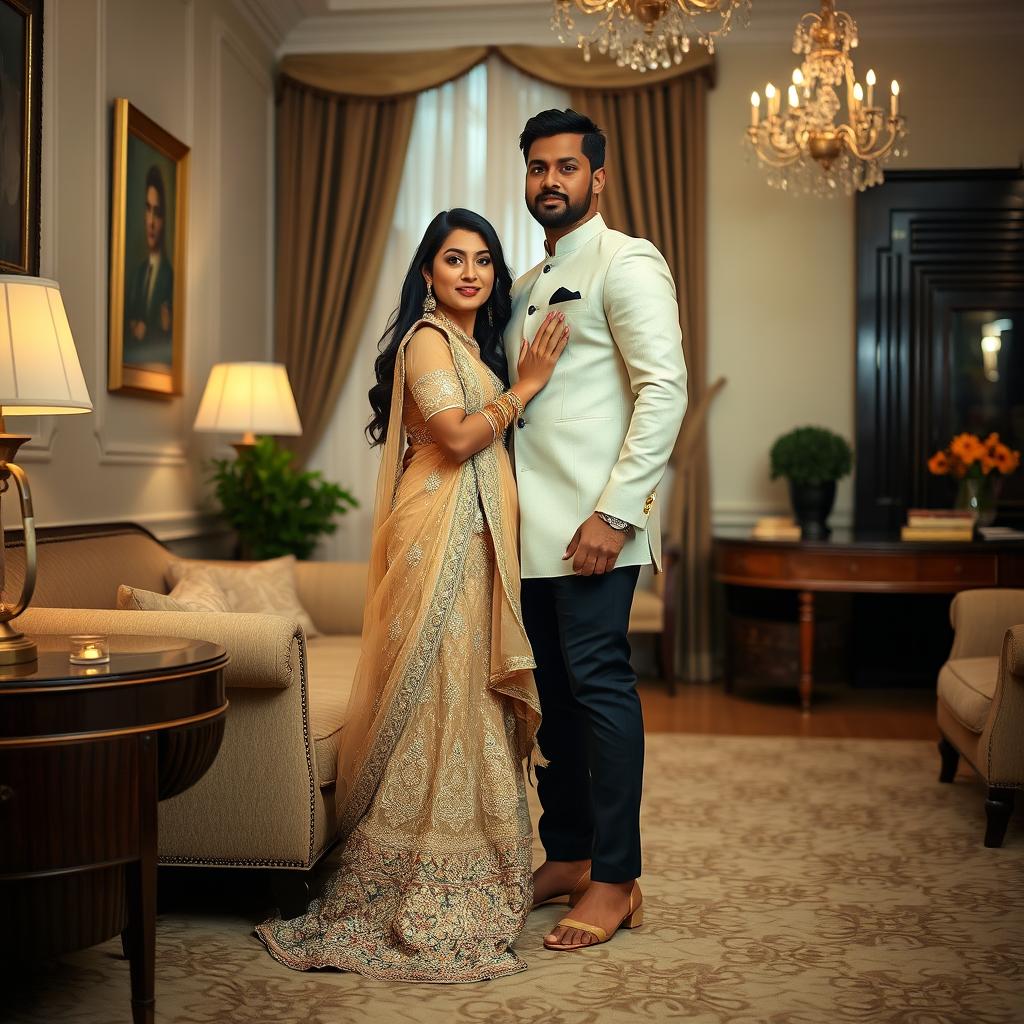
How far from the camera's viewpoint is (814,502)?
574 centimetres

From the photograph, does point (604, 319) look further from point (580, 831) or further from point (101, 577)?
point (101, 577)

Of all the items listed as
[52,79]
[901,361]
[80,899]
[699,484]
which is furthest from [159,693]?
[901,361]

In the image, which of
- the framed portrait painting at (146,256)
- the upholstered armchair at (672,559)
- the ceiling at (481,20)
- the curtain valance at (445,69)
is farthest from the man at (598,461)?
the ceiling at (481,20)

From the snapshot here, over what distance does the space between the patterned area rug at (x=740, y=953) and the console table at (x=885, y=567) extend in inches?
65.3

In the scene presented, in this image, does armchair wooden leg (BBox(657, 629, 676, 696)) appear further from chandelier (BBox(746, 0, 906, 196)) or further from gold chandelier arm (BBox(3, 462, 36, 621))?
gold chandelier arm (BBox(3, 462, 36, 621))

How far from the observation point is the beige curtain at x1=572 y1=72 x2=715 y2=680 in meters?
6.14

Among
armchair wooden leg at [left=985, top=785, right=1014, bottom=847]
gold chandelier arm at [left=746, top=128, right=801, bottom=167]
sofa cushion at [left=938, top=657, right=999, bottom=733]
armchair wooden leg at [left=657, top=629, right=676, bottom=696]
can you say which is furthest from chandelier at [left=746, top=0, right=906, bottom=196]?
armchair wooden leg at [left=985, top=785, right=1014, bottom=847]

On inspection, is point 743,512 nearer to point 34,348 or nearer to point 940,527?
point 940,527

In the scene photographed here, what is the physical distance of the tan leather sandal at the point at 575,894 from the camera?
2.79 metres

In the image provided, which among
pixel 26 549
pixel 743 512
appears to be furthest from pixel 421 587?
pixel 743 512

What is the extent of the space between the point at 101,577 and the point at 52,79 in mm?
1579

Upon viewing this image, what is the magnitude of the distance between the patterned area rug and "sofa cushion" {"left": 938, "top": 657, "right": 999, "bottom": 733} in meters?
0.33

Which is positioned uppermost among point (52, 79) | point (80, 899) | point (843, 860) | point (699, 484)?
point (52, 79)

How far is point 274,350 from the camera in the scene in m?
6.30
